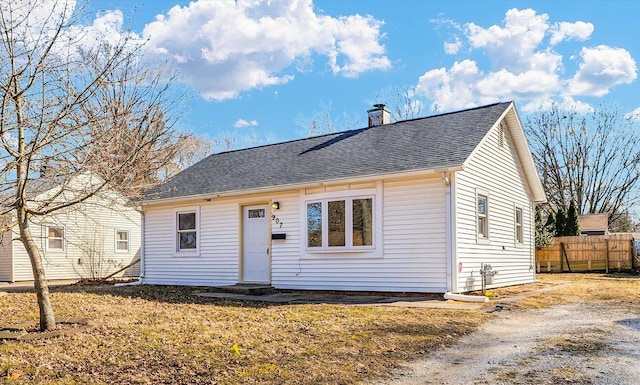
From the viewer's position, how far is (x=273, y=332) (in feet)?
23.4

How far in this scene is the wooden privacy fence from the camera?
21875 mm

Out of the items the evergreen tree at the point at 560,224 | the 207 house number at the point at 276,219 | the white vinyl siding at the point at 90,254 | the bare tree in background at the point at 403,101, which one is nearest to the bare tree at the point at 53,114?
the 207 house number at the point at 276,219

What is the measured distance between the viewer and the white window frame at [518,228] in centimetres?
1534

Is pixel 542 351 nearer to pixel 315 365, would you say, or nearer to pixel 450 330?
pixel 450 330

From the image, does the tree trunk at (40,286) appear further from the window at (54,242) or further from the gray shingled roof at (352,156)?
the window at (54,242)

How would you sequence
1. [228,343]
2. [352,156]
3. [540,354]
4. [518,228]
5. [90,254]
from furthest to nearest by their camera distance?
[90,254] < [518,228] < [352,156] < [228,343] < [540,354]

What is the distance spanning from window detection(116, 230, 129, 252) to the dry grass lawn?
48.2ft

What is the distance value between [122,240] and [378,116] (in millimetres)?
14605

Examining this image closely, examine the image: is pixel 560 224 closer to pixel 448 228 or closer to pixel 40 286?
pixel 448 228

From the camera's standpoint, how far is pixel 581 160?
39.0m

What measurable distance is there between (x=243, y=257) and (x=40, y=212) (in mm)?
8265

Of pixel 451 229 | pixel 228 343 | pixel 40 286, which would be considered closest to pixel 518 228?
pixel 451 229

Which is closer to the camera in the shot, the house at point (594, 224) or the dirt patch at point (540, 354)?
the dirt patch at point (540, 354)

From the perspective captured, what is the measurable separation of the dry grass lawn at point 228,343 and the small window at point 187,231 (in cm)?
532
